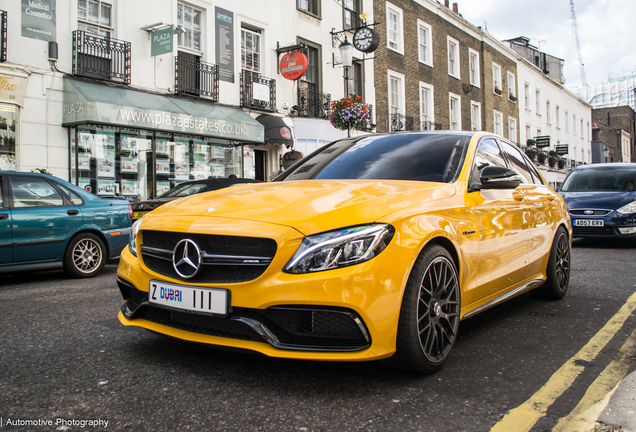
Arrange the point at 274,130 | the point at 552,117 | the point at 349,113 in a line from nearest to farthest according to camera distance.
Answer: the point at 349,113, the point at 274,130, the point at 552,117

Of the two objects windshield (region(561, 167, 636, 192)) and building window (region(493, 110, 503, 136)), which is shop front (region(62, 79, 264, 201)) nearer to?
windshield (region(561, 167, 636, 192))

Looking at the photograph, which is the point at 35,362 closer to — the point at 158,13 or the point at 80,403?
the point at 80,403

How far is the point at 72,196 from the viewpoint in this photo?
23.6 feet

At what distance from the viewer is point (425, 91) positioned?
89.5ft

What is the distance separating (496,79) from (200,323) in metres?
36.2

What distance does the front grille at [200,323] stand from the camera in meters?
2.60

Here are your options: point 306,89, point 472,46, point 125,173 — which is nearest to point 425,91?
point 472,46

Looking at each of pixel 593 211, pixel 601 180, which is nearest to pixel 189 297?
pixel 593 211

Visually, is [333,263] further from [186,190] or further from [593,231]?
[593,231]

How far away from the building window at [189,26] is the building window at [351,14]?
25.2ft

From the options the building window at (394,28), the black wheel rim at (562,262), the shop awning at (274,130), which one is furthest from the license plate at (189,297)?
the building window at (394,28)

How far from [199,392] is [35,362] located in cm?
118

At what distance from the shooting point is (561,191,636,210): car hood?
977cm

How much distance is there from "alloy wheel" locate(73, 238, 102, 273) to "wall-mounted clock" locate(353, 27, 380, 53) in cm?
1505
